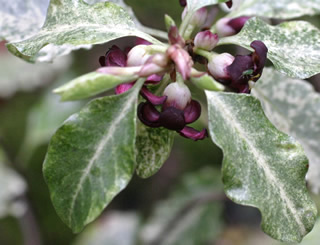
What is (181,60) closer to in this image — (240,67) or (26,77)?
(240,67)

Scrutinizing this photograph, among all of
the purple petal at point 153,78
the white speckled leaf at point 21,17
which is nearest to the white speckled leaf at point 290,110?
the purple petal at point 153,78

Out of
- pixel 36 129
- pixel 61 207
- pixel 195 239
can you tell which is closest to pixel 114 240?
pixel 195 239

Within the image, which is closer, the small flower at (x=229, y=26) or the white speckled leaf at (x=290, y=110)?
the small flower at (x=229, y=26)

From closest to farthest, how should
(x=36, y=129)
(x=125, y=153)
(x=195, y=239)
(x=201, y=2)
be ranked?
1. (x=125, y=153)
2. (x=201, y=2)
3. (x=195, y=239)
4. (x=36, y=129)

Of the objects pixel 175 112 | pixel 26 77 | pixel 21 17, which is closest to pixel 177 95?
pixel 175 112

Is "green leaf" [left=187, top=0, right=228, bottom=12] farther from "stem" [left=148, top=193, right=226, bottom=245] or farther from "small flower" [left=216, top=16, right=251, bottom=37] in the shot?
"stem" [left=148, top=193, right=226, bottom=245]

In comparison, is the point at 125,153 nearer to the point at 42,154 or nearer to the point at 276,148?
the point at 276,148

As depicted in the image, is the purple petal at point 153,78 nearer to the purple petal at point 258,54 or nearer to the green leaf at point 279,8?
the purple petal at point 258,54
